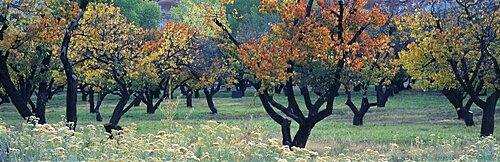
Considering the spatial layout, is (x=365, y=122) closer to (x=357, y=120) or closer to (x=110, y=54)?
(x=357, y=120)

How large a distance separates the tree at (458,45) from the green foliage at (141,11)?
4396cm

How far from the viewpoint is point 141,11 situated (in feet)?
224

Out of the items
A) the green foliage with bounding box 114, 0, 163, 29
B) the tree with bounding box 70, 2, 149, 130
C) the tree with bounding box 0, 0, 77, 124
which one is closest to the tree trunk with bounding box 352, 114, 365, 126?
the tree with bounding box 70, 2, 149, 130

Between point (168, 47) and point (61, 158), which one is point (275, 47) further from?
point (168, 47)

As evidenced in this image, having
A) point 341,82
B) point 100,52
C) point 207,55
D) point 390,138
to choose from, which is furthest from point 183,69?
point 341,82

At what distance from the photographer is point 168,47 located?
33062 mm

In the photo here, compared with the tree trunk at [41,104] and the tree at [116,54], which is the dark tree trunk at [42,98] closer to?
the tree trunk at [41,104]

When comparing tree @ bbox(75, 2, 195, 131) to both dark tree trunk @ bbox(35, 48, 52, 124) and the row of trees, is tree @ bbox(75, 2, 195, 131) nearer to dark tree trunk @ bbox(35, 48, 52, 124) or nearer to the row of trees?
the row of trees

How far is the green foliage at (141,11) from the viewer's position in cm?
6450

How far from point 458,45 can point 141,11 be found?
5026 cm

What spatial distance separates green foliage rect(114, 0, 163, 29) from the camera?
64500 millimetres

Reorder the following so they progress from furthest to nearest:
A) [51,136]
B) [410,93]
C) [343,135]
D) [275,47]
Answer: [410,93], [343,135], [275,47], [51,136]

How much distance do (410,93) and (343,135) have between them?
3717cm

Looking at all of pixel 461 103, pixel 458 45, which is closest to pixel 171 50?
pixel 461 103
